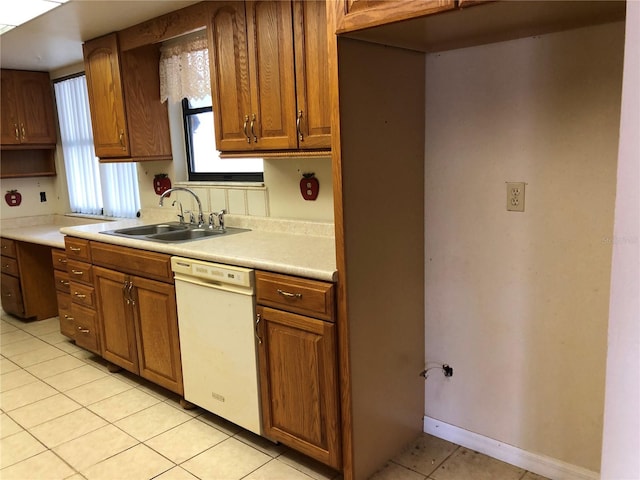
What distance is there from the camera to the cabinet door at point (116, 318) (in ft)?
9.59

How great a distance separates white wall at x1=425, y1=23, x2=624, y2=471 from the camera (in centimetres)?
180

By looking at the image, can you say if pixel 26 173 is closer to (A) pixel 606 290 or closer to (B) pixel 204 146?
(B) pixel 204 146

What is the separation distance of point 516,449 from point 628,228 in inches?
55.5

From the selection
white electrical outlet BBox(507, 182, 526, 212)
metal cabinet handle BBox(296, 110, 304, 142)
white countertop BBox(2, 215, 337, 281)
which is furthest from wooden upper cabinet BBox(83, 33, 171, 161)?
white electrical outlet BBox(507, 182, 526, 212)

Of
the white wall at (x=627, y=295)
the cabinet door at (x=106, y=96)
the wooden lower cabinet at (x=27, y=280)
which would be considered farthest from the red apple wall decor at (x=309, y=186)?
the wooden lower cabinet at (x=27, y=280)

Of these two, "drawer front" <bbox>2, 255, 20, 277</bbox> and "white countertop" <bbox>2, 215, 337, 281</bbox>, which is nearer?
"white countertop" <bbox>2, 215, 337, 281</bbox>

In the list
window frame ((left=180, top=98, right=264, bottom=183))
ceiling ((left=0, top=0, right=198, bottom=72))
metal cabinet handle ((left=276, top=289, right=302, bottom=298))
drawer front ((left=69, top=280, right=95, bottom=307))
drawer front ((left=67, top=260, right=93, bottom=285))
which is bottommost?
drawer front ((left=69, top=280, right=95, bottom=307))

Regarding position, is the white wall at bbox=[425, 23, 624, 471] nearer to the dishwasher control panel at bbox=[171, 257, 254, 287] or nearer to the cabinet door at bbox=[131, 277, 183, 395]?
the dishwasher control panel at bbox=[171, 257, 254, 287]

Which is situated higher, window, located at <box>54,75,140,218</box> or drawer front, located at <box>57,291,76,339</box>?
window, located at <box>54,75,140,218</box>

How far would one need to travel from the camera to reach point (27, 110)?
4492 mm

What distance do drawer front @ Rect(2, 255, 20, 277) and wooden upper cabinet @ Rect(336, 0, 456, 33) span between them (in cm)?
369

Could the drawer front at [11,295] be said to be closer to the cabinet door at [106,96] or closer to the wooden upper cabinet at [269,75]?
the cabinet door at [106,96]

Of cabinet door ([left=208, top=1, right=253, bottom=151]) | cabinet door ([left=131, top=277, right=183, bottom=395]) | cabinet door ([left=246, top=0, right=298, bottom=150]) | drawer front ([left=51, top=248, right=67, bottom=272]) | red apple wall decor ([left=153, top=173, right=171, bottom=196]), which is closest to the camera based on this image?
cabinet door ([left=246, top=0, right=298, bottom=150])

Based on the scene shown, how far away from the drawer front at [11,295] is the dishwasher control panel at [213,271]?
2.50 metres
